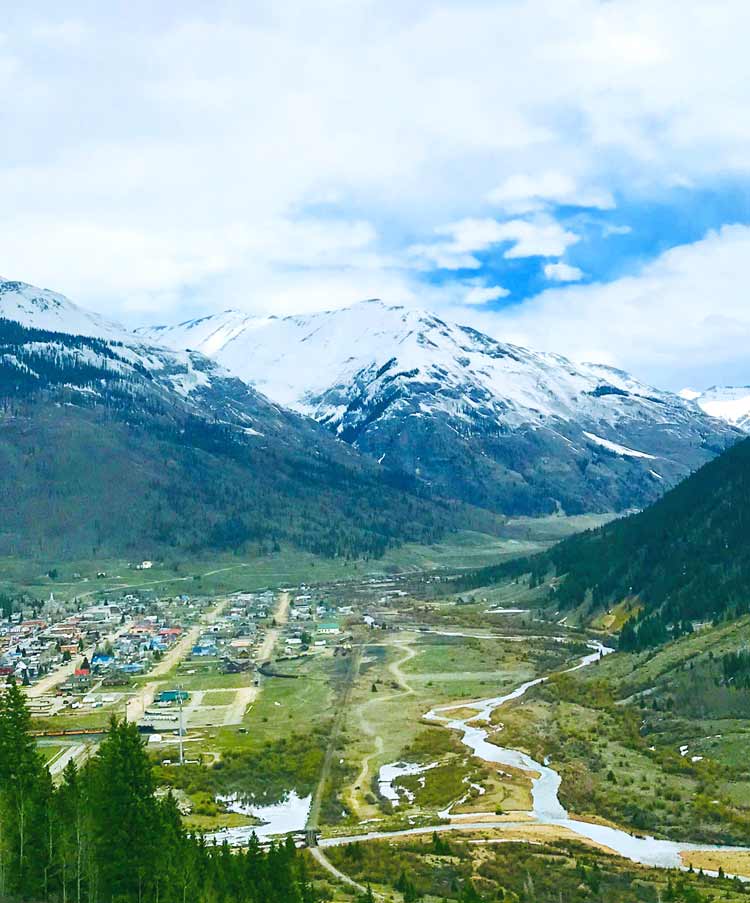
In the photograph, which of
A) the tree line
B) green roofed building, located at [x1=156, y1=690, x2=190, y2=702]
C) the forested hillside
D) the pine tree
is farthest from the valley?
the pine tree

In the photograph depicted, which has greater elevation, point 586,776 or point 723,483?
point 723,483

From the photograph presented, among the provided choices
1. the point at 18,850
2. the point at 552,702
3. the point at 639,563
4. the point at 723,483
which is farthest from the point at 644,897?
the point at 723,483

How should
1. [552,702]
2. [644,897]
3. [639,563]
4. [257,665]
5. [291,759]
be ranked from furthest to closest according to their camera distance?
[639,563]
[257,665]
[552,702]
[291,759]
[644,897]

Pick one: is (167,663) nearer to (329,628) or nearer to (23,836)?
(329,628)

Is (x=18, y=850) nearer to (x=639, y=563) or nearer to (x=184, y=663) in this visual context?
(x=184, y=663)

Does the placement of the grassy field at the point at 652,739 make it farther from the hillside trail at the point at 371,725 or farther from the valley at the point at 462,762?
the hillside trail at the point at 371,725
